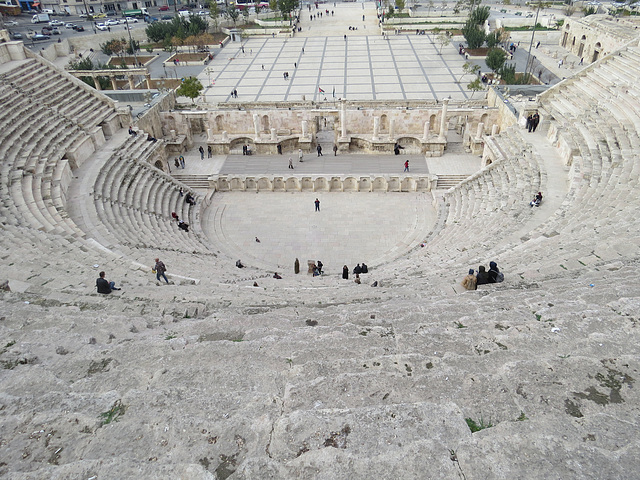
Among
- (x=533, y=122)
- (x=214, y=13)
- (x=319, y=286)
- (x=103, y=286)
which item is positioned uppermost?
(x=214, y=13)

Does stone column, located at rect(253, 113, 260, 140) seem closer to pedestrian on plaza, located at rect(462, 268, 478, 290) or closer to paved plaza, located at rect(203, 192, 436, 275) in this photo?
paved plaza, located at rect(203, 192, 436, 275)

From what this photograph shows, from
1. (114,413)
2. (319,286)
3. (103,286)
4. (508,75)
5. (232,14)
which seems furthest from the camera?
(232,14)

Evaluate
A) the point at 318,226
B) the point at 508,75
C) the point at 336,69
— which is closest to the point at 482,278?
the point at 318,226

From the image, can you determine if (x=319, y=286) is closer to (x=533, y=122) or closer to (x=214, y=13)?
(x=533, y=122)

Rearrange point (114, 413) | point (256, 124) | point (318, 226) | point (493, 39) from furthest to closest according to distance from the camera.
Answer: point (493, 39) → point (256, 124) → point (318, 226) → point (114, 413)

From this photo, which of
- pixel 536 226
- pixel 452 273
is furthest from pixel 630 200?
pixel 452 273

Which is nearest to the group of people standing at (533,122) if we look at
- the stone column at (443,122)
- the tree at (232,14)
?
the stone column at (443,122)
